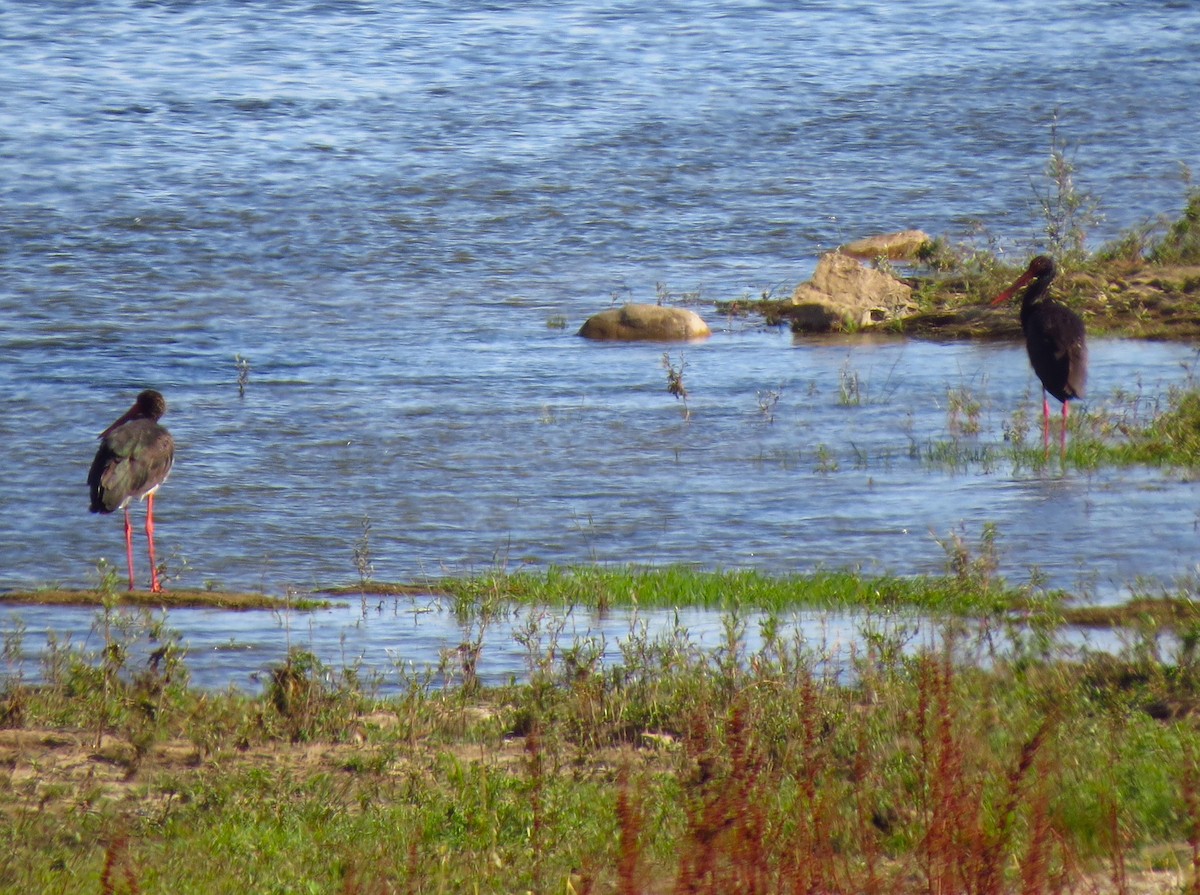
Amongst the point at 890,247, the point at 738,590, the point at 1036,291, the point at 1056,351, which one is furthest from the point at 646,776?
the point at 890,247

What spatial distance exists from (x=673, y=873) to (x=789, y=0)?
41069 mm

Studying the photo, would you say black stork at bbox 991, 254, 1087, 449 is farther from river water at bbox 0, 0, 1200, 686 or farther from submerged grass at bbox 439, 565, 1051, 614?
submerged grass at bbox 439, 565, 1051, 614

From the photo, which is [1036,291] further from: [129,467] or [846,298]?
[129,467]

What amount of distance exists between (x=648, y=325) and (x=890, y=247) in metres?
5.36

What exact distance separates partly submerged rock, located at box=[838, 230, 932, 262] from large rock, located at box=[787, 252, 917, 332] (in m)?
2.81

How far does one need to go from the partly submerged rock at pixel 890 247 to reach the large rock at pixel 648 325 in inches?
183

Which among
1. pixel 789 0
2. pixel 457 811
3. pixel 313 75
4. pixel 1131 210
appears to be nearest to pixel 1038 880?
pixel 457 811

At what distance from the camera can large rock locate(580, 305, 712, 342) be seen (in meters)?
19.5

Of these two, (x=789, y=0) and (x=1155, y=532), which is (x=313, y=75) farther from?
(x=1155, y=532)

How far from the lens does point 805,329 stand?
65.2ft

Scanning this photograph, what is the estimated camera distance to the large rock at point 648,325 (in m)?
19.5

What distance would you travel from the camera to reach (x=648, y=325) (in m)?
19.6

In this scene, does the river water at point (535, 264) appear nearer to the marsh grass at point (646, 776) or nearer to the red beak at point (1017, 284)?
the red beak at point (1017, 284)

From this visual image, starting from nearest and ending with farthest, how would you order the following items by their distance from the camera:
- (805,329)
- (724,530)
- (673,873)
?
(673,873)
(724,530)
(805,329)
